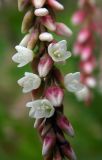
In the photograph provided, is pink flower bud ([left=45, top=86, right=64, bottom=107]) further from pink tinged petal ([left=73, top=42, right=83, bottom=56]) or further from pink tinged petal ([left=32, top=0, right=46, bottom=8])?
pink tinged petal ([left=73, top=42, right=83, bottom=56])

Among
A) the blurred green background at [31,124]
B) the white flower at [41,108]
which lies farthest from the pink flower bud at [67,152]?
the blurred green background at [31,124]

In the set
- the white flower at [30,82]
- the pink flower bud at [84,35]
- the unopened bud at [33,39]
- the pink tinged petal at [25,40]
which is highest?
the unopened bud at [33,39]

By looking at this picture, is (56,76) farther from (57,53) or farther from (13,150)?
(13,150)

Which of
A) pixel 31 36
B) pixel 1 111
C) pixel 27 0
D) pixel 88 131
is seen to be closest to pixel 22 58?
pixel 31 36

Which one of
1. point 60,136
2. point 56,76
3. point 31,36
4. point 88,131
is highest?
point 31,36

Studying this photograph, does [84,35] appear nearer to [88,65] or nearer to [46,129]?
[88,65]

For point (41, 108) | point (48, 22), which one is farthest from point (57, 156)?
point (48, 22)

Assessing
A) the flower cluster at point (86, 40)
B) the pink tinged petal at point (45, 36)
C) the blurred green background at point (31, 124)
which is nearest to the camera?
the pink tinged petal at point (45, 36)

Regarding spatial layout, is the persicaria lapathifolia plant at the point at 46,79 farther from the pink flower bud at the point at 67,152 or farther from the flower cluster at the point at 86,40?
the flower cluster at the point at 86,40

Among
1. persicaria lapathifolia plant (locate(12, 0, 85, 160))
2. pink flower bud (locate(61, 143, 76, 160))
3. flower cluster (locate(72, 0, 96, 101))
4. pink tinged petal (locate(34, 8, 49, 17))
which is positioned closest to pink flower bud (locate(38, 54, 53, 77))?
persicaria lapathifolia plant (locate(12, 0, 85, 160))
